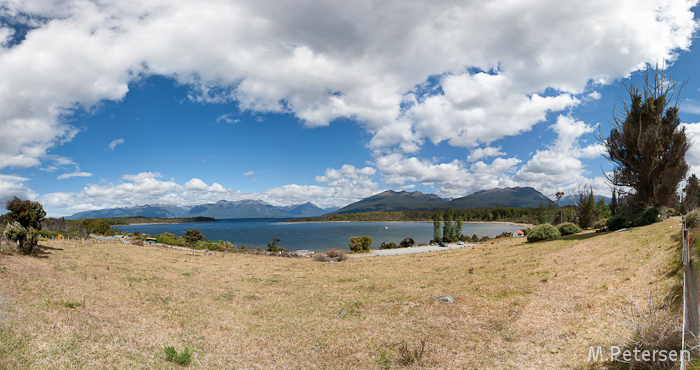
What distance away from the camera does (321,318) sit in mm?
11898

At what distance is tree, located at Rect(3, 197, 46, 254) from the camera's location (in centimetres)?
1796

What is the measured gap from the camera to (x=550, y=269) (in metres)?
15.3

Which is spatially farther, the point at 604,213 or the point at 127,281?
the point at 604,213

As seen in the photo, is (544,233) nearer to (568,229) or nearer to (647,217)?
(568,229)

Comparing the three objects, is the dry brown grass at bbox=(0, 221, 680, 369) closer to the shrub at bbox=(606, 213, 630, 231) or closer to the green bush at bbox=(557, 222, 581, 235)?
the shrub at bbox=(606, 213, 630, 231)

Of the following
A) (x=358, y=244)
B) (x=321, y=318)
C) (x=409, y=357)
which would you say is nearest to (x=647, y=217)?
(x=409, y=357)

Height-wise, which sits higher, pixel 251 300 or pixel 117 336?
pixel 117 336

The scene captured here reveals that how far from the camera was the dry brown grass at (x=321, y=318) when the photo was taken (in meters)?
7.24

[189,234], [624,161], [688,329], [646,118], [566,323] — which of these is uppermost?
[646,118]

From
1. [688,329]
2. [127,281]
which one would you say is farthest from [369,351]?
[127,281]

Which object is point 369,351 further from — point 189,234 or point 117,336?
point 189,234

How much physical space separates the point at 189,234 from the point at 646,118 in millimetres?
79706

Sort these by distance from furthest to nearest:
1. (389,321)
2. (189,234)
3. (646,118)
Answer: (189,234)
(646,118)
(389,321)

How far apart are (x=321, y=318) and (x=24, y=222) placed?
23727 mm
